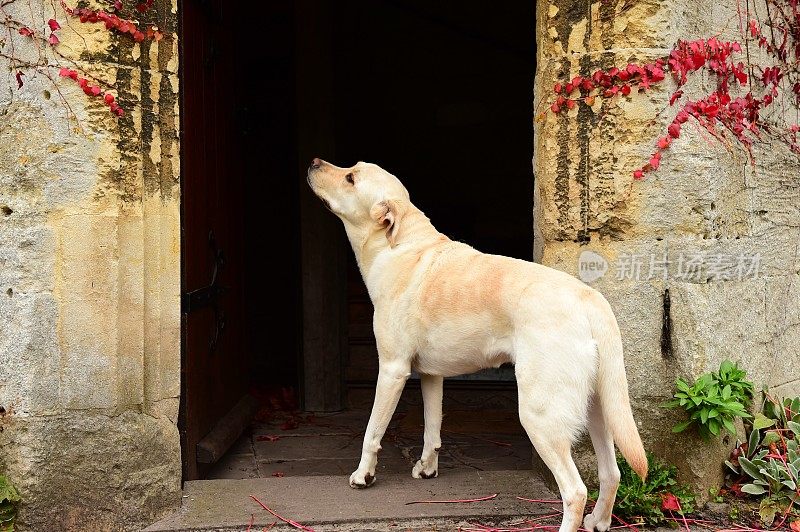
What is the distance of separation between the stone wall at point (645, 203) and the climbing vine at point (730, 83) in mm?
47

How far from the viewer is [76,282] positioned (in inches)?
144

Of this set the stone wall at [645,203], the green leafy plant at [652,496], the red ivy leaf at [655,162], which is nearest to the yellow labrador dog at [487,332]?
the green leafy plant at [652,496]

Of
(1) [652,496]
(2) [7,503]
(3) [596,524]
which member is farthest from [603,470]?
(2) [7,503]

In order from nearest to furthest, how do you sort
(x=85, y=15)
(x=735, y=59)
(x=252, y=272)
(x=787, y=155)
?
(x=85, y=15) < (x=735, y=59) < (x=787, y=155) < (x=252, y=272)

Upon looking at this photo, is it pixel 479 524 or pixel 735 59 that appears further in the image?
pixel 735 59

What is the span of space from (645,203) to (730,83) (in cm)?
84

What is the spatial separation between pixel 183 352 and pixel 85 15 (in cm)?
162

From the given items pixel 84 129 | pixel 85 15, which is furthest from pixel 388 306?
pixel 85 15

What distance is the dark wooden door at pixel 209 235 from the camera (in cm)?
425

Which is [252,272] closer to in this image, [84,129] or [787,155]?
[84,129]

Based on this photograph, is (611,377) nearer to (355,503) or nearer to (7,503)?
(355,503)

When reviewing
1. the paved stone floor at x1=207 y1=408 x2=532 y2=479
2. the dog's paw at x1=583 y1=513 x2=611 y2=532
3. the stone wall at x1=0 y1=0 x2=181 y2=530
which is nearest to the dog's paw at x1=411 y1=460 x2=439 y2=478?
the paved stone floor at x1=207 y1=408 x2=532 y2=479

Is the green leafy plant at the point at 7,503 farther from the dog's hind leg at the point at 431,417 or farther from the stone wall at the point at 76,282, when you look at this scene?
the dog's hind leg at the point at 431,417

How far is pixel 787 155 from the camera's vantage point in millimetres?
4641
